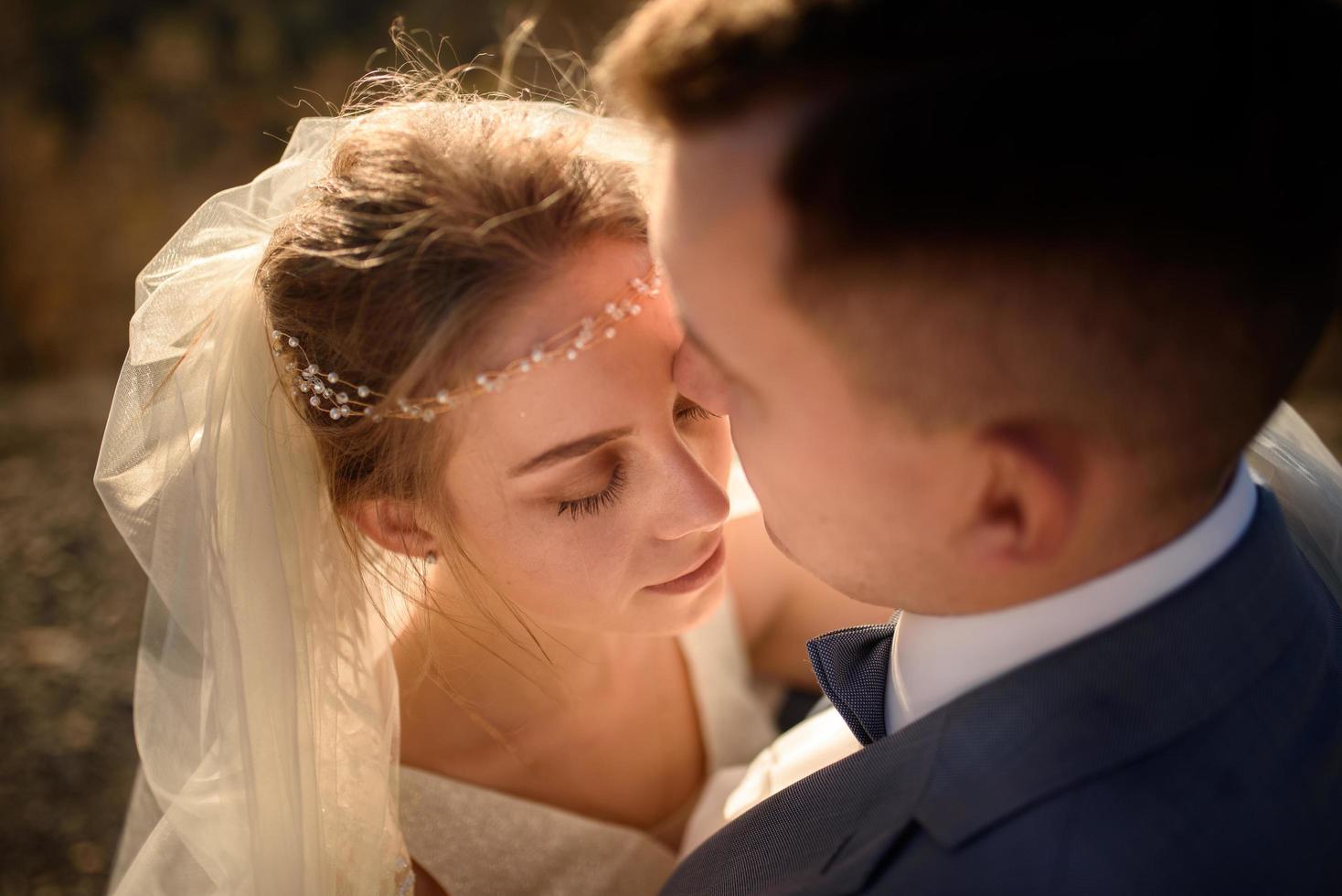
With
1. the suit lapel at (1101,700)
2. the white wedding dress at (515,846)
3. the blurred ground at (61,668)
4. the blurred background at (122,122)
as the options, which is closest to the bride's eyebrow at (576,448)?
the suit lapel at (1101,700)

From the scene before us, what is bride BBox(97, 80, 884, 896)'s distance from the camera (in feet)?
5.23

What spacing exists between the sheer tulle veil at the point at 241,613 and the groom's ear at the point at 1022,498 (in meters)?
0.91

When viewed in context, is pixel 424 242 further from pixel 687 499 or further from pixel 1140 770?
pixel 1140 770

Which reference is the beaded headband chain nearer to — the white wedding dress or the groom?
the groom

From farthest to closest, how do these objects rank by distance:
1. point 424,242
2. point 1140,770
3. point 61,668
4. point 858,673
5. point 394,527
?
point 61,668, point 394,527, point 424,242, point 858,673, point 1140,770

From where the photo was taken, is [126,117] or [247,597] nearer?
[247,597]

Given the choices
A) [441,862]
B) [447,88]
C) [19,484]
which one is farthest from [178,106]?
[441,862]

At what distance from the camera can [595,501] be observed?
170cm

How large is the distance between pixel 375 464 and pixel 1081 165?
4.11ft

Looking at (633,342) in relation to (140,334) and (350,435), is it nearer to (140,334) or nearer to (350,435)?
(350,435)

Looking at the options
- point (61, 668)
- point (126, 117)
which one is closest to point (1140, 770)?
point (61, 668)

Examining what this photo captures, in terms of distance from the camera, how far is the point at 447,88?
1925 mm

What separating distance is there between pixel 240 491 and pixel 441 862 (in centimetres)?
86

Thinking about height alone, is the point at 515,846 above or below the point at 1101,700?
below
